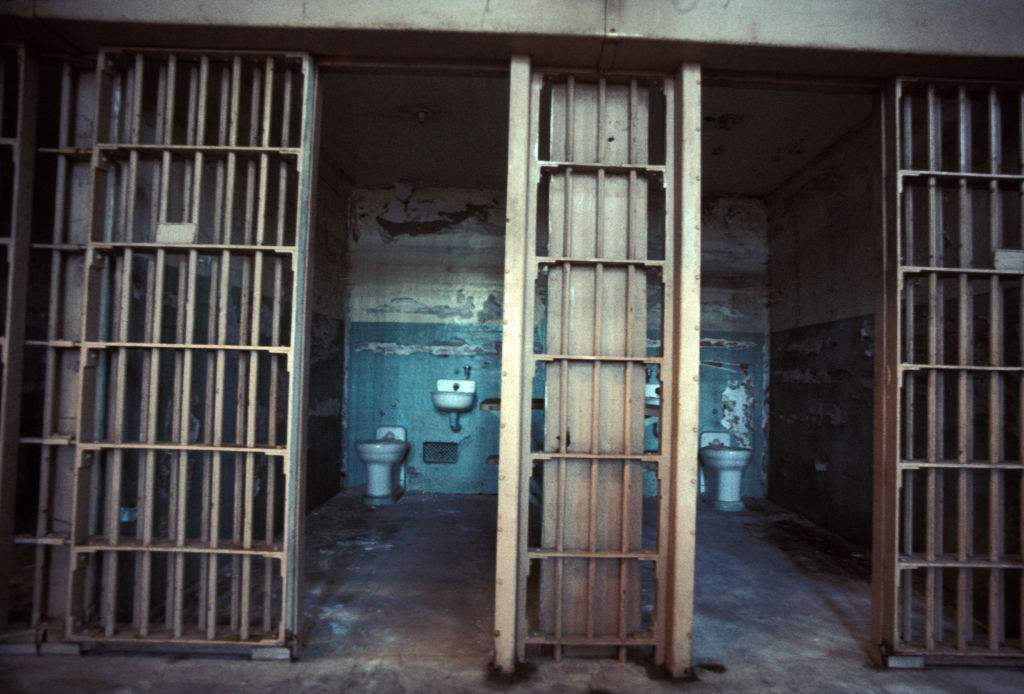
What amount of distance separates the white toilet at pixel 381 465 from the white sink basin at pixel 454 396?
1.86 ft

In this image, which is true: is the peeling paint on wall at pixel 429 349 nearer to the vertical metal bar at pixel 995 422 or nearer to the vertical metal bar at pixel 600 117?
the vertical metal bar at pixel 600 117

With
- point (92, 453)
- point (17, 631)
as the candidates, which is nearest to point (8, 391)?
point (92, 453)

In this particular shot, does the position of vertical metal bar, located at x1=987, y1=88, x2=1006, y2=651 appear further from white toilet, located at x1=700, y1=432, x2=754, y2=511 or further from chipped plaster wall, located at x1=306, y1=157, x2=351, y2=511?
chipped plaster wall, located at x1=306, y1=157, x2=351, y2=511

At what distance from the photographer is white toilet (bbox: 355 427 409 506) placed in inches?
211

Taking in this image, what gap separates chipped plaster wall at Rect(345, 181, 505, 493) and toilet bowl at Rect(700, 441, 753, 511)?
7.59ft

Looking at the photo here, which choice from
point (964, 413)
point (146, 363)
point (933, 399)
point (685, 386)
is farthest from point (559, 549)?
point (146, 363)

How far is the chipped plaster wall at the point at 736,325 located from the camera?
6.11m

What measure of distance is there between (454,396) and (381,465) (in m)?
1.01

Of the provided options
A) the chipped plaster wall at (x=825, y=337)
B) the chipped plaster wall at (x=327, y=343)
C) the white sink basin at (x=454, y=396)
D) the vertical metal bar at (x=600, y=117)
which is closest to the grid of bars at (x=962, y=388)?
the chipped plaster wall at (x=825, y=337)

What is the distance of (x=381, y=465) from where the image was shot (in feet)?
17.8

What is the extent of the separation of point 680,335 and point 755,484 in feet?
14.1

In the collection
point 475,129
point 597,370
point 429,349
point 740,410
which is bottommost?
point 740,410

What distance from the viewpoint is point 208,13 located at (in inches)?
96.4

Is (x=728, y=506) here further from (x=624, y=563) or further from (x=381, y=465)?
(x=381, y=465)
